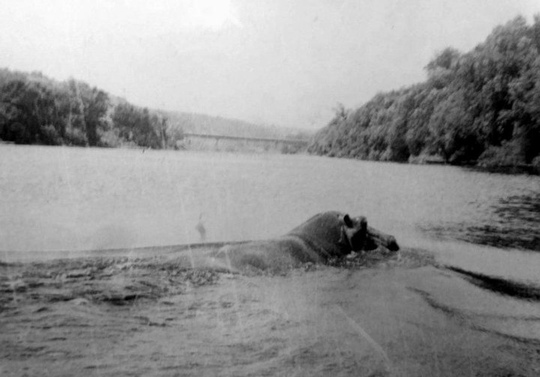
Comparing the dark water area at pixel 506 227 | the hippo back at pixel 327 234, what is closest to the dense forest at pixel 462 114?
the dark water area at pixel 506 227

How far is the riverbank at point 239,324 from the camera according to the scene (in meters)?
2.29

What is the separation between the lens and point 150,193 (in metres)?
4.01

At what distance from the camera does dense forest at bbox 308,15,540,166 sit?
435 centimetres

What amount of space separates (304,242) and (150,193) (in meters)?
1.38

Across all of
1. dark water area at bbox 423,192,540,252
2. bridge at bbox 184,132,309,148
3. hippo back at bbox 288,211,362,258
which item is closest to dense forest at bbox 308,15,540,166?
bridge at bbox 184,132,309,148

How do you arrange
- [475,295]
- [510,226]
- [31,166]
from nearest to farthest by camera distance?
[31,166]
[475,295]
[510,226]

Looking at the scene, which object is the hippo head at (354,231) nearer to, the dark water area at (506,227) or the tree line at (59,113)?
the dark water area at (506,227)

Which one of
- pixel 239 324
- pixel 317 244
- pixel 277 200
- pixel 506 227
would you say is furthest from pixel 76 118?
pixel 506 227

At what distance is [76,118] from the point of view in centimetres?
335

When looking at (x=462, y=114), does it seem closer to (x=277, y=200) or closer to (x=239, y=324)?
(x=277, y=200)

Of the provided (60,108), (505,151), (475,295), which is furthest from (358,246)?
(60,108)

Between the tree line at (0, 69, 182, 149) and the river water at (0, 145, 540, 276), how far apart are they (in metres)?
0.18

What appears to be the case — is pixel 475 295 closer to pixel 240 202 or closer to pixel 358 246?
pixel 358 246

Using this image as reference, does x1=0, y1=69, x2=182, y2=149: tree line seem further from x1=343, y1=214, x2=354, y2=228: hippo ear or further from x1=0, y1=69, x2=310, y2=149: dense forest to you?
x1=343, y1=214, x2=354, y2=228: hippo ear
